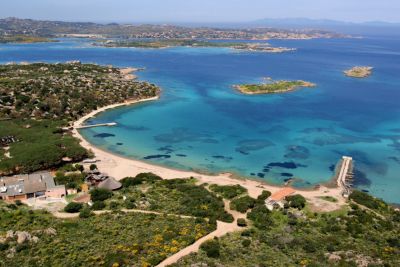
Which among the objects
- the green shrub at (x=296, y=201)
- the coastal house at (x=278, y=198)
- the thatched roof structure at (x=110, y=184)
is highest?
the thatched roof structure at (x=110, y=184)

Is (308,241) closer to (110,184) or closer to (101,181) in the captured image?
(110,184)

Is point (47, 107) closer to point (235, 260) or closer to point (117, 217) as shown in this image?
point (117, 217)

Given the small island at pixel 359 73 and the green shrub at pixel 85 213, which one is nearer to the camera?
the green shrub at pixel 85 213

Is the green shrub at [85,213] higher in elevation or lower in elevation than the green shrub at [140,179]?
higher

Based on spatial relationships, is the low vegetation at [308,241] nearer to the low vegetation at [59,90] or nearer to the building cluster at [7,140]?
the building cluster at [7,140]

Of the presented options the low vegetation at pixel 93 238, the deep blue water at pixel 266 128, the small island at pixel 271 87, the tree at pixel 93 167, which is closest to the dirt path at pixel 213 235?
the low vegetation at pixel 93 238

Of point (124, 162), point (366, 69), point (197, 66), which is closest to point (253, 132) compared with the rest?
point (124, 162)

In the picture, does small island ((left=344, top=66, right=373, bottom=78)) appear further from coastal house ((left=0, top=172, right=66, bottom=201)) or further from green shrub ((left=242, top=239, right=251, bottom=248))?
green shrub ((left=242, top=239, right=251, bottom=248))
